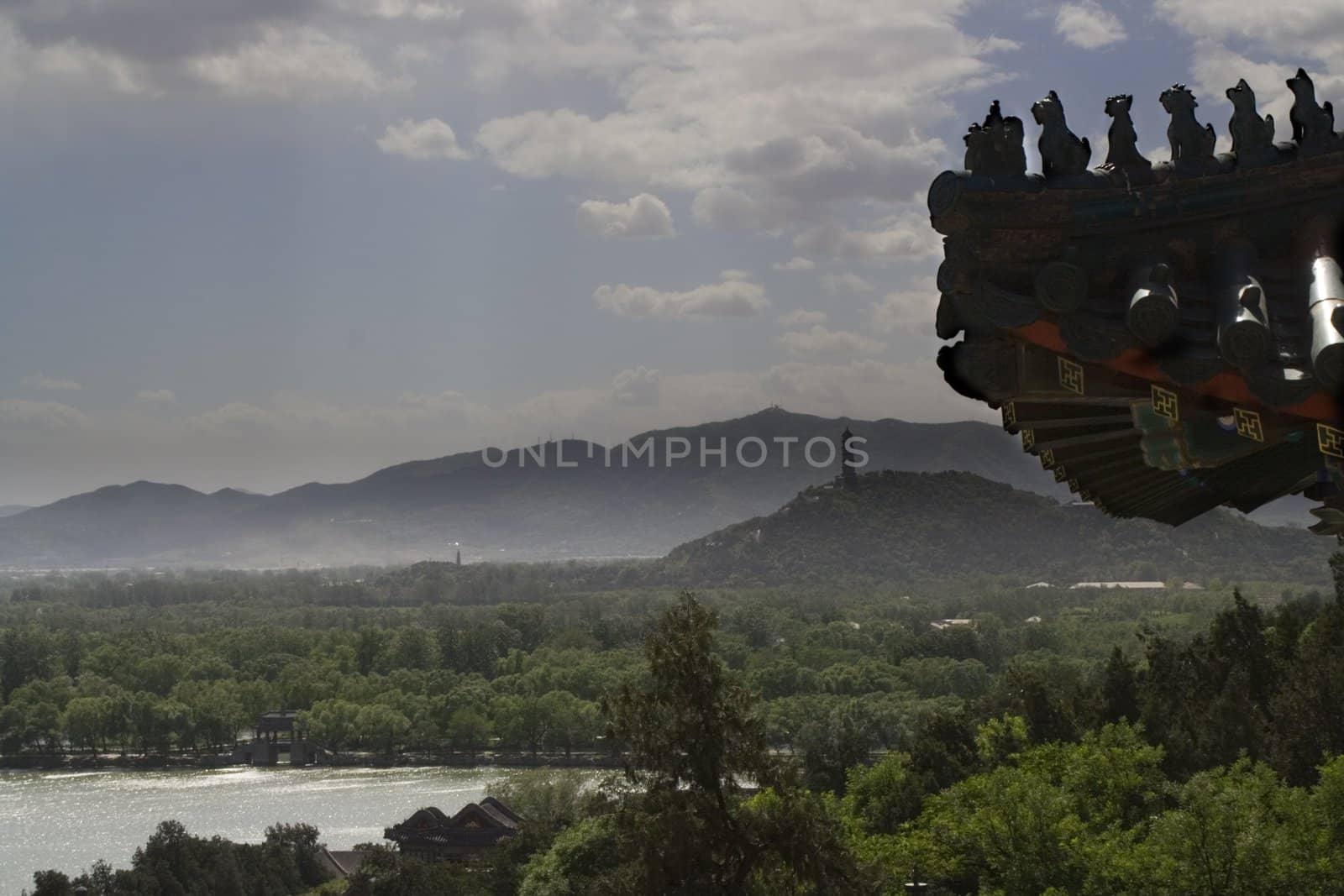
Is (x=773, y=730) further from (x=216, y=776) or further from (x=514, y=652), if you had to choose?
(x=514, y=652)

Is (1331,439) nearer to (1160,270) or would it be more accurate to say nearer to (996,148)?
(1160,270)

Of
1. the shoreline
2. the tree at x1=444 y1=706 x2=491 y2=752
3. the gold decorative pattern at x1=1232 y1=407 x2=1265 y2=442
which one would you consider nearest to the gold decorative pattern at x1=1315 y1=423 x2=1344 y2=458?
the gold decorative pattern at x1=1232 y1=407 x2=1265 y2=442

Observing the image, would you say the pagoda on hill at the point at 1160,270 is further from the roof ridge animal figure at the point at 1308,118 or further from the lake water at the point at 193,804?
the lake water at the point at 193,804

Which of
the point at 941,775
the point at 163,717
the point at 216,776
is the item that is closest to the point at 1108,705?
the point at 941,775

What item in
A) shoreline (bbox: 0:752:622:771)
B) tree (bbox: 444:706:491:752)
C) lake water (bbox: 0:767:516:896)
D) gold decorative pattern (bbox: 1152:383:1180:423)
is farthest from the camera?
tree (bbox: 444:706:491:752)

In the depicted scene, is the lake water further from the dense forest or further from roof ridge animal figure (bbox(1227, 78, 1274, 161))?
roof ridge animal figure (bbox(1227, 78, 1274, 161))

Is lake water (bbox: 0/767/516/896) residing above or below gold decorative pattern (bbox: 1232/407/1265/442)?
below
